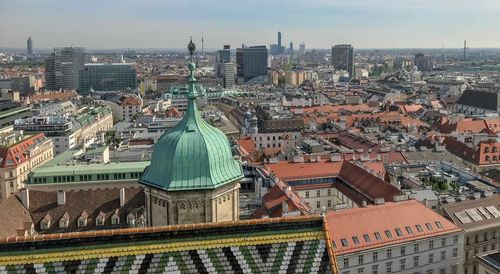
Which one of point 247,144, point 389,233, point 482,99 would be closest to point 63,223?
point 389,233

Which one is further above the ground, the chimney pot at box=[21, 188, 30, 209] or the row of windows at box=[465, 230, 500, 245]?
the chimney pot at box=[21, 188, 30, 209]

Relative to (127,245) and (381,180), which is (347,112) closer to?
(381,180)

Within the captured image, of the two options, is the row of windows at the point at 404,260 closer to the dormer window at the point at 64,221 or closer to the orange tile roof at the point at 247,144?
the dormer window at the point at 64,221

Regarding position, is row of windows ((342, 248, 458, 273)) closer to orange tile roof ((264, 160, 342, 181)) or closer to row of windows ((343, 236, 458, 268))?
row of windows ((343, 236, 458, 268))

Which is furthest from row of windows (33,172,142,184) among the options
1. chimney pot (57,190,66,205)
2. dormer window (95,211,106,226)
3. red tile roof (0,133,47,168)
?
red tile roof (0,133,47,168)

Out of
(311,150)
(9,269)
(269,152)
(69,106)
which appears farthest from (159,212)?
(69,106)

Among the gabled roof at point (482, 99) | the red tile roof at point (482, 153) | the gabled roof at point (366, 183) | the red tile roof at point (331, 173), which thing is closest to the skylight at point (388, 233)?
the gabled roof at point (366, 183)

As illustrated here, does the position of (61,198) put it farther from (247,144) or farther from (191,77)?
(247,144)
